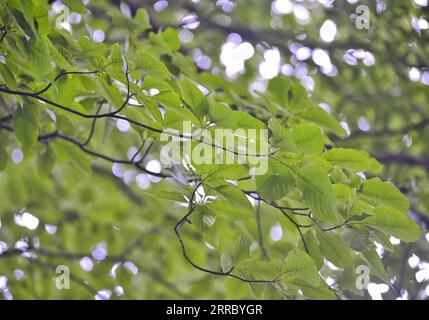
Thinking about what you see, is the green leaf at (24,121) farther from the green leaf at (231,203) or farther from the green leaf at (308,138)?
the green leaf at (308,138)

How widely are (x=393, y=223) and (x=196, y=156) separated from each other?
32 cm

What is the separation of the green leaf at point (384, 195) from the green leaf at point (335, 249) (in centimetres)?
9

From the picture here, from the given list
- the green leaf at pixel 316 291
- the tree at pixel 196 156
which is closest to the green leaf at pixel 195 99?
the tree at pixel 196 156

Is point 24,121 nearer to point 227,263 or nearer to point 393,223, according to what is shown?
point 227,263

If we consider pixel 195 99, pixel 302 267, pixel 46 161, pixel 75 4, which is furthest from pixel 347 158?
pixel 46 161

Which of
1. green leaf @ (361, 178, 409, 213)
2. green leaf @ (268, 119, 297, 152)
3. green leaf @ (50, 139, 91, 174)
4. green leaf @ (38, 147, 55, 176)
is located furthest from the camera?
green leaf @ (38, 147, 55, 176)

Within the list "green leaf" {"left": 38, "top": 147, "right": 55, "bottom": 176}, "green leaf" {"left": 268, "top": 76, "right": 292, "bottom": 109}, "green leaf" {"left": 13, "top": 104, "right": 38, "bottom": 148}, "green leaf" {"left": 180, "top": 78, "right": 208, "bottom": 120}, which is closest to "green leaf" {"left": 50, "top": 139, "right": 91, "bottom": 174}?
"green leaf" {"left": 38, "top": 147, "right": 55, "bottom": 176}

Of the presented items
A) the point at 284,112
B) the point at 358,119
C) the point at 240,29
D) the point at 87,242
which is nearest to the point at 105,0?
the point at 240,29

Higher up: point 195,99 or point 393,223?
point 195,99

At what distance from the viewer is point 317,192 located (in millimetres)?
848

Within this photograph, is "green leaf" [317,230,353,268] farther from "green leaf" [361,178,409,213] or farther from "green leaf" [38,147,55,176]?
"green leaf" [38,147,55,176]

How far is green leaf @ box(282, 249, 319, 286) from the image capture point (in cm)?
89

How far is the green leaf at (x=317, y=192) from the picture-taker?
84 centimetres

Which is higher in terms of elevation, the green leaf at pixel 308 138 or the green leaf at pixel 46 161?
the green leaf at pixel 308 138
